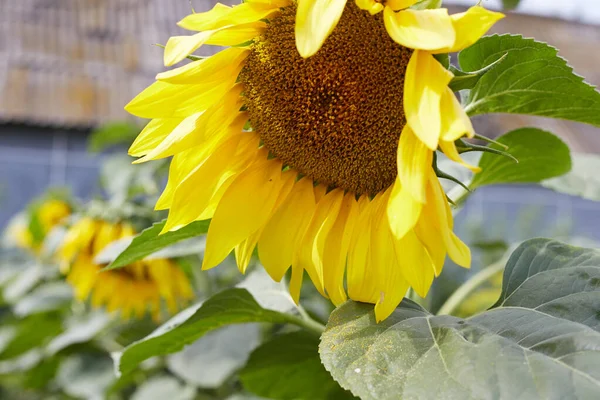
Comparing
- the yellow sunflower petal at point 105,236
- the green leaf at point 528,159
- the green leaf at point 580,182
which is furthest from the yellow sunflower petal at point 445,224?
the yellow sunflower petal at point 105,236

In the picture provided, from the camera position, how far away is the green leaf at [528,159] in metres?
0.84

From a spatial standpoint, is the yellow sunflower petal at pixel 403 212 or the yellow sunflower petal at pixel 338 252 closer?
the yellow sunflower petal at pixel 403 212

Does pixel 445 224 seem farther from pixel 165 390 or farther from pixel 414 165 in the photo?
pixel 165 390

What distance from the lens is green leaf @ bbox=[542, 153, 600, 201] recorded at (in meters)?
0.97

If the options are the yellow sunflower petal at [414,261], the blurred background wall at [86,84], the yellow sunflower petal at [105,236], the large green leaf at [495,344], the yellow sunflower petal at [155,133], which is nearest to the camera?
the large green leaf at [495,344]

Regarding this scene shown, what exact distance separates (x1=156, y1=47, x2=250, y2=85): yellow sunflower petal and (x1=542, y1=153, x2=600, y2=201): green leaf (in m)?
0.51

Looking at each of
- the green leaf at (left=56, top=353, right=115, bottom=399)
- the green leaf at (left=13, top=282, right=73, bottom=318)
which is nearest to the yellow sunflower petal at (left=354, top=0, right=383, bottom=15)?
the green leaf at (left=56, top=353, right=115, bottom=399)

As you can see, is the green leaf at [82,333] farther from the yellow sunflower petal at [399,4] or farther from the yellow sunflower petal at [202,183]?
the yellow sunflower petal at [399,4]

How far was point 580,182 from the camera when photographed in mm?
1004

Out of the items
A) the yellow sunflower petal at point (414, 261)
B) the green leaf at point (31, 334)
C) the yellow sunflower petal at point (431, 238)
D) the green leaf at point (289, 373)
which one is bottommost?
the green leaf at point (31, 334)

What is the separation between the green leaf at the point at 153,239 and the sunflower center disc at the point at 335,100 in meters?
0.12

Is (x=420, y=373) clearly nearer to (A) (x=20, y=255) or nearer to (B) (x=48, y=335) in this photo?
(B) (x=48, y=335)

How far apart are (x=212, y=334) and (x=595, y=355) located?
1.06 metres

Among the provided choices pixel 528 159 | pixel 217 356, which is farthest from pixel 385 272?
pixel 217 356
